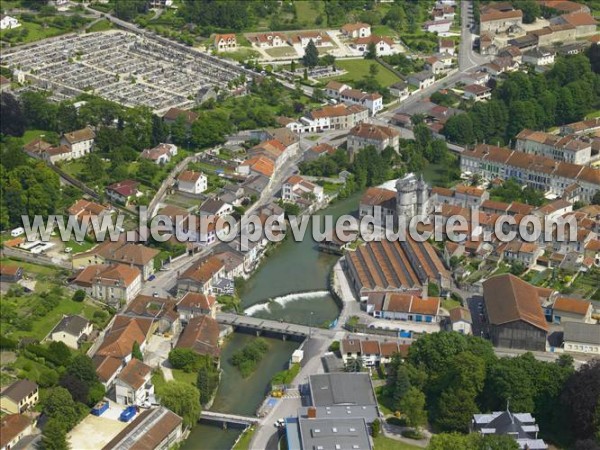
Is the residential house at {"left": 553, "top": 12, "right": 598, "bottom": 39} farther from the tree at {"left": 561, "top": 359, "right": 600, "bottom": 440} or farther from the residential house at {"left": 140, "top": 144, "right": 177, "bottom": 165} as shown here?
the tree at {"left": 561, "top": 359, "right": 600, "bottom": 440}

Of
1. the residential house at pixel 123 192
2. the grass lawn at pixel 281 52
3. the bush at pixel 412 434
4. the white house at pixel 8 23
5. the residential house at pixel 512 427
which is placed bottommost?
the grass lawn at pixel 281 52

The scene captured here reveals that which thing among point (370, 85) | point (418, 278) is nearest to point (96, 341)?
point (418, 278)

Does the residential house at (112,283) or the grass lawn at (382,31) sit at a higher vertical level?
the residential house at (112,283)

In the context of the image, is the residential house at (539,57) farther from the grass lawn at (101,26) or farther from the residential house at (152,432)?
the residential house at (152,432)

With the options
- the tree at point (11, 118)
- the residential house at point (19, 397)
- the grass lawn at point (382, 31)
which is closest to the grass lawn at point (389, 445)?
the residential house at point (19, 397)

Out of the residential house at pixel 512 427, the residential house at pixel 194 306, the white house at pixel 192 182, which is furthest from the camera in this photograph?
the white house at pixel 192 182

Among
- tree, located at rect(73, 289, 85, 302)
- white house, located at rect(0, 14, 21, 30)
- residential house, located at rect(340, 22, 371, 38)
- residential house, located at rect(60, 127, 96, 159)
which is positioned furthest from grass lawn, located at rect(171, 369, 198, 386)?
white house, located at rect(0, 14, 21, 30)

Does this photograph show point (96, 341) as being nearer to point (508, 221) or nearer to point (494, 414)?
point (494, 414)
